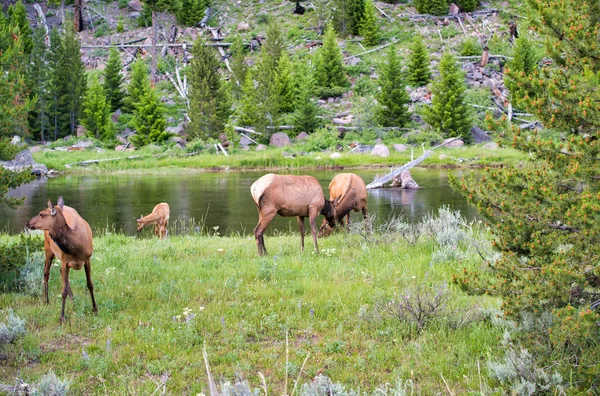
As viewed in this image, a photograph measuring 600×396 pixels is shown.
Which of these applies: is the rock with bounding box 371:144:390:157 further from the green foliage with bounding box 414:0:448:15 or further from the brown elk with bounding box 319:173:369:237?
the green foliage with bounding box 414:0:448:15

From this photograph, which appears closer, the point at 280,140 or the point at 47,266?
the point at 47,266

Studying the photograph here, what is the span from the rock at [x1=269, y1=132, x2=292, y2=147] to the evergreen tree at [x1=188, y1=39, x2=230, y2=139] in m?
3.89

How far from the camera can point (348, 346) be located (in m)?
5.82

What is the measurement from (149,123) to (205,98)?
439 centimetres

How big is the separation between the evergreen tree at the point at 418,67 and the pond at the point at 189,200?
15.7 metres

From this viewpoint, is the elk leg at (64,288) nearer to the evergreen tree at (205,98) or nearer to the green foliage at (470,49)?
the evergreen tree at (205,98)

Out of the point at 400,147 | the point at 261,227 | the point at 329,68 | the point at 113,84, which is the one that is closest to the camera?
the point at 261,227

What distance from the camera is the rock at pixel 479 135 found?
39.9 meters

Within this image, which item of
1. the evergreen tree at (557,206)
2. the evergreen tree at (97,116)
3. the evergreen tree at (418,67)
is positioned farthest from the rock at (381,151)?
the evergreen tree at (557,206)

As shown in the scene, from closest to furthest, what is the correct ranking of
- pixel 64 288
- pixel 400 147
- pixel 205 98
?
1. pixel 64 288
2. pixel 400 147
3. pixel 205 98

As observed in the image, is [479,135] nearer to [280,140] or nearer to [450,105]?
[450,105]

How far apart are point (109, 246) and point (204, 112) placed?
98.1 feet

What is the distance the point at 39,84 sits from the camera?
44.5m

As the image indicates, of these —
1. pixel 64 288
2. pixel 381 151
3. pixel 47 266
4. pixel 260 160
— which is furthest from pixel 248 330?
pixel 381 151
